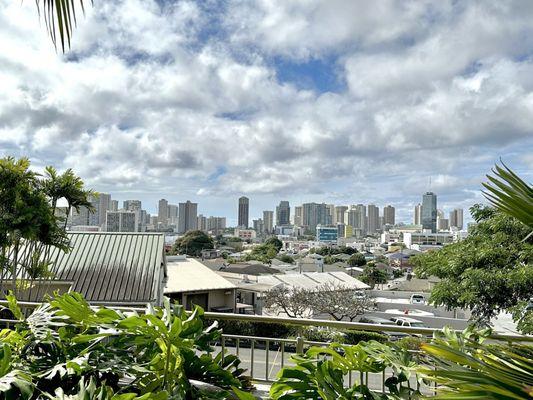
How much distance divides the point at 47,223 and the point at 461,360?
993cm

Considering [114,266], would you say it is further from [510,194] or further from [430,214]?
[430,214]

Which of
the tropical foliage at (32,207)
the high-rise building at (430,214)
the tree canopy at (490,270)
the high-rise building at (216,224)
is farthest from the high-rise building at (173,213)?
the tree canopy at (490,270)

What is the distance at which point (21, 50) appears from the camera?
2.47 meters

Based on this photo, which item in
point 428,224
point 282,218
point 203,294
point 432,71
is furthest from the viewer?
point 282,218

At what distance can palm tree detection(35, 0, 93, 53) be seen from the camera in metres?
1.09

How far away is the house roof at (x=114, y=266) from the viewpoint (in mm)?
11531

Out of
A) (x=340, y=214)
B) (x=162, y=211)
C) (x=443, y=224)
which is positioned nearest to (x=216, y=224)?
(x=162, y=211)

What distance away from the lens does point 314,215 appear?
177000mm

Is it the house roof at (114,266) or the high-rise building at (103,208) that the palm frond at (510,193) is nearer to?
the house roof at (114,266)

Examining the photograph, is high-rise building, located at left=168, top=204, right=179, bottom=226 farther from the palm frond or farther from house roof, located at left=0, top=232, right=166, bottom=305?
the palm frond

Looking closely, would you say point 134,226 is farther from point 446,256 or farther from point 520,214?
point 520,214

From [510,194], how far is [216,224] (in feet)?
523

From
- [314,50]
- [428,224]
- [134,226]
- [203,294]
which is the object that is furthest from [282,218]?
[314,50]

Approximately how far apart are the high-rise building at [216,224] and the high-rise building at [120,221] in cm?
7962
